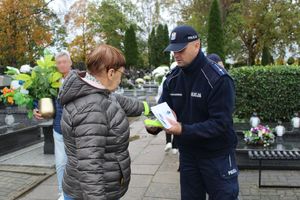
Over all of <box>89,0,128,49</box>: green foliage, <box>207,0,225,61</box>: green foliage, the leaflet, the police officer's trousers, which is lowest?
the police officer's trousers

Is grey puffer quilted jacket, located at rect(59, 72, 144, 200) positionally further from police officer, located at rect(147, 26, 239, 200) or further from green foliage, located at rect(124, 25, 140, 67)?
green foliage, located at rect(124, 25, 140, 67)

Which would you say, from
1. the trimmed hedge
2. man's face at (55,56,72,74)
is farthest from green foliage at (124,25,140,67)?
man's face at (55,56,72,74)

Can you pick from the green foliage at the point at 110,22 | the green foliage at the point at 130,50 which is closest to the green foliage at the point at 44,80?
the green foliage at the point at 130,50

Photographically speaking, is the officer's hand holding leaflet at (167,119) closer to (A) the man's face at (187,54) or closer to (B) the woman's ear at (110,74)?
(A) the man's face at (187,54)

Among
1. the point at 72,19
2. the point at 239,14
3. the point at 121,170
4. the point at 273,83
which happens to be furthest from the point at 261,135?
the point at 72,19

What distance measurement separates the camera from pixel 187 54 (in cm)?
322

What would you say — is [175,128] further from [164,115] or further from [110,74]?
[110,74]

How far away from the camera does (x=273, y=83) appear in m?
8.65

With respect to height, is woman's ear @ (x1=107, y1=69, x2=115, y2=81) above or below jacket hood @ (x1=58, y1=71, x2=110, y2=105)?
above

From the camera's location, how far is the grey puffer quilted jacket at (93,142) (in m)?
2.44

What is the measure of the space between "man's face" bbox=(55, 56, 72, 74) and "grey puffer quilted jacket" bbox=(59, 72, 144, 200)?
219cm

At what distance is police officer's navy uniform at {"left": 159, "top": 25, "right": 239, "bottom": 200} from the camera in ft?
10.3

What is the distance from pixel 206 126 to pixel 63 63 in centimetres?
236

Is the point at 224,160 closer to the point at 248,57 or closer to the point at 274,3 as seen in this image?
the point at 274,3
